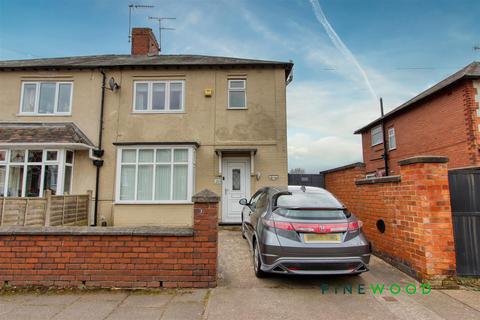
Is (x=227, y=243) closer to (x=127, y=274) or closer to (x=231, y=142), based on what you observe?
(x=127, y=274)

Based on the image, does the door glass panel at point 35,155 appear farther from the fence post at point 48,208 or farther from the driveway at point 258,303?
the driveway at point 258,303

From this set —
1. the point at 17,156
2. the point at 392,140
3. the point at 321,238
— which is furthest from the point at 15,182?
the point at 392,140

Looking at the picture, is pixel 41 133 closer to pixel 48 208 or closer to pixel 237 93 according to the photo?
pixel 48 208

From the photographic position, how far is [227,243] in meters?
6.25

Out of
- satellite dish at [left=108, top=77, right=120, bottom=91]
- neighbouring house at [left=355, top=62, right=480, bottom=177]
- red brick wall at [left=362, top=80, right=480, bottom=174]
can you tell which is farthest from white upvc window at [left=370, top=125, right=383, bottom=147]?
satellite dish at [left=108, top=77, right=120, bottom=91]

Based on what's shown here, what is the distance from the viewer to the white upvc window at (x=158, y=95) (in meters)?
9.59

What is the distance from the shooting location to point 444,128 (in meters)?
11.7

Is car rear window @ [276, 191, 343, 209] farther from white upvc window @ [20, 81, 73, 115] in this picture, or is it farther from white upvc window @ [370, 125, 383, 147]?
white upvc window @ [370, 125, 383, 147]

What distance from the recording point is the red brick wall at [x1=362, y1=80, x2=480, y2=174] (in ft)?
33.7

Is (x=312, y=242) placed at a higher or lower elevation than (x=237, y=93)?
lower

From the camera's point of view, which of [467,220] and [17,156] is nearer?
[467,220]

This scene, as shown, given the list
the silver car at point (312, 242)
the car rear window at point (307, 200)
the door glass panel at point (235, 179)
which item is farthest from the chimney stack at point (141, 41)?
the silver car at point (312, 242)

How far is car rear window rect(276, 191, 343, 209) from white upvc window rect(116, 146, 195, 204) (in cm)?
501

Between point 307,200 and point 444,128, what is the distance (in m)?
11.5
